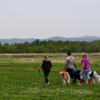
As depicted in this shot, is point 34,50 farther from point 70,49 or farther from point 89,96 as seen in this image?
point 89,96

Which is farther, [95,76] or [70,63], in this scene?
[70,63]

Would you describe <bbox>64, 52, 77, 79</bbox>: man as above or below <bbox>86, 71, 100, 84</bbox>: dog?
above

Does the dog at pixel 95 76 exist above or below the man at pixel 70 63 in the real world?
below

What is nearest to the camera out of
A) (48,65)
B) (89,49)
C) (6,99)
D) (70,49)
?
(6,99)

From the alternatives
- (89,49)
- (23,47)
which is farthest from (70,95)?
(23,47)

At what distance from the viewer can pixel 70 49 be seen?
137375mm

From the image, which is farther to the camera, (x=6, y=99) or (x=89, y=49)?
(x=89, y=49)

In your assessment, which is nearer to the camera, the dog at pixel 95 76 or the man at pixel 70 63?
the dog at pixel 95 76

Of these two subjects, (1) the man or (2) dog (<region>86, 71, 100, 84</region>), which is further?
(1) the man

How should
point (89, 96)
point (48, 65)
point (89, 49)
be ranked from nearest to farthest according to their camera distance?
1. point (89, 96)
2. point (48, 65)
3. point (89, 49)

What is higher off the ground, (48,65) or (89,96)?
(48,65)

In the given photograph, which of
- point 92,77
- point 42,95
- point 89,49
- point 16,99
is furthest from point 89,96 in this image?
point 89,49

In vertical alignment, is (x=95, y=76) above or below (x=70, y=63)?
below

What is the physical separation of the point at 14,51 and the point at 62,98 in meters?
120
